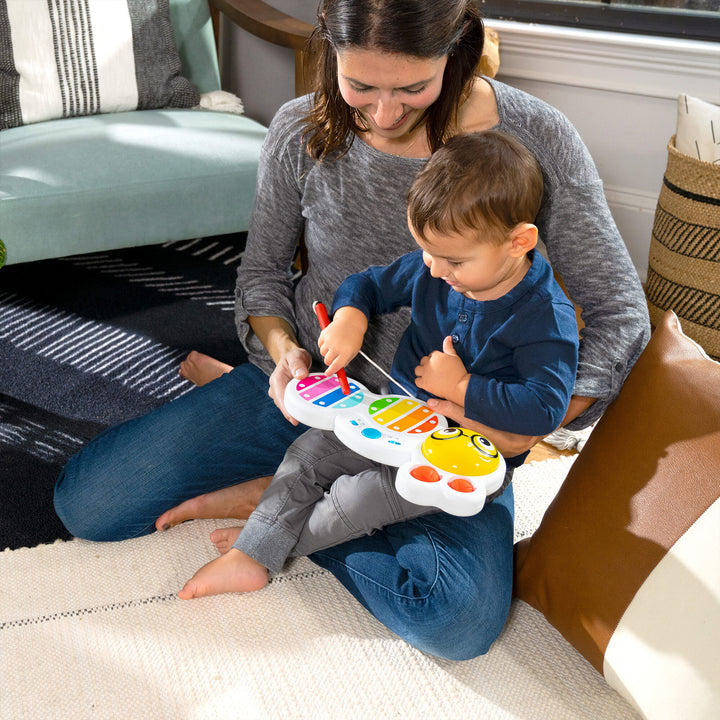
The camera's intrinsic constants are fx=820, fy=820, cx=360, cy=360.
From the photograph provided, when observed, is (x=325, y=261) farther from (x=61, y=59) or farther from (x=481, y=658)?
(x=61, y=59)

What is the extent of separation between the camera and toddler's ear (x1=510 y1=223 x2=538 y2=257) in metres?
0.92

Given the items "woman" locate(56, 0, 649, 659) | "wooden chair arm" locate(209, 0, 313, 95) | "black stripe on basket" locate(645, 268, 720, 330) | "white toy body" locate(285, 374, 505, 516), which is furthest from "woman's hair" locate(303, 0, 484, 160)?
"black stripe on basket" locate(645, 268, 720, 330)

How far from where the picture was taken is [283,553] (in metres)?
1.12

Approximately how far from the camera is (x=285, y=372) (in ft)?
3.74

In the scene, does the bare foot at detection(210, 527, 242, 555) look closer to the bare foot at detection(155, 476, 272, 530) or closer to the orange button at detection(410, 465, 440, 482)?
the bare foot at detection(155, 476, 272, 530)

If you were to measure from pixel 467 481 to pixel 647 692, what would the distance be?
1.06ft

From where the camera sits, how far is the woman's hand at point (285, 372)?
1114mm

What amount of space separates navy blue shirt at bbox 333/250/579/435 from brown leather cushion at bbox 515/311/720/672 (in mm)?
128

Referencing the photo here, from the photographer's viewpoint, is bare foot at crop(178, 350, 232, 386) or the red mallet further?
bare foot at crop(178, 350, 232, 386)

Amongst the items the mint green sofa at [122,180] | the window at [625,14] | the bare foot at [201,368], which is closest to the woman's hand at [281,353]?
the bare foot at [201,368]

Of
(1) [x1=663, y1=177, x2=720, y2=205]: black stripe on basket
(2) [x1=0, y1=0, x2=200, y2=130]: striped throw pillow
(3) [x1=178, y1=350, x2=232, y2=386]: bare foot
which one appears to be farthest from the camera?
(2) [x1=0, y1=0, x2=200, y2=130]: striped throw pillow

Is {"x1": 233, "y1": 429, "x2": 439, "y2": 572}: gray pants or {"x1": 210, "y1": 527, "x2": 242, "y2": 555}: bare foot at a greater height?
{"x1": 233, "y1": 429, "x2": 439, "y2": 572}: gray pants

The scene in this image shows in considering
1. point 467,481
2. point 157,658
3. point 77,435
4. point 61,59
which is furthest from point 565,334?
point 61,59

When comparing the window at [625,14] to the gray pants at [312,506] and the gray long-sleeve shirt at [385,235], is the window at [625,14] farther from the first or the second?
the gray pants at [312,506]
